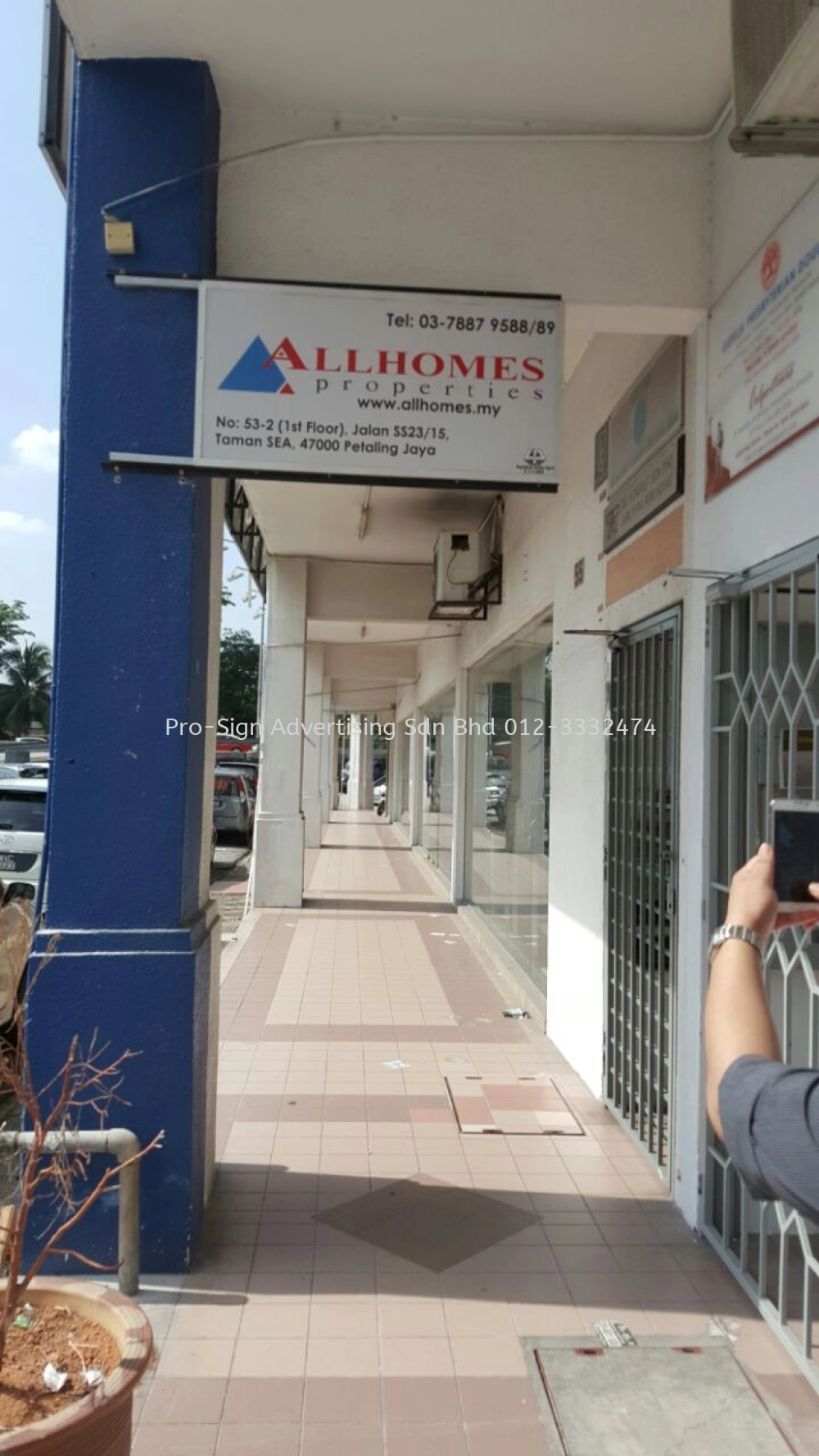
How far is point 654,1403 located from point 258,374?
11.6ft

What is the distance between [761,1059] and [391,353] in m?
3.17

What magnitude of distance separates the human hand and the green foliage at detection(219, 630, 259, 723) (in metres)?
40.1

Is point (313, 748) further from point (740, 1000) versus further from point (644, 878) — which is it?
point (740, 1000)

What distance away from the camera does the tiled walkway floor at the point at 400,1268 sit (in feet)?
9.45

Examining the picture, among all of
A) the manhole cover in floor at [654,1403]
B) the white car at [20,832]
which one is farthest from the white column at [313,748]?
the manhole cover in floor at [654,1403]

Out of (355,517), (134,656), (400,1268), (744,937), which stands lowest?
(400,1268)

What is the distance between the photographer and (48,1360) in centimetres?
225

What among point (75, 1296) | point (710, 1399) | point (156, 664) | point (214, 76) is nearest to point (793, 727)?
point (710, 1399)

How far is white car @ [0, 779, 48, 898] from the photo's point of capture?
7.73 meters

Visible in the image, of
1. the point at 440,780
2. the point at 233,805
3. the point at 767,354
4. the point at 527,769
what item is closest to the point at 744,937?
the point at 767,354

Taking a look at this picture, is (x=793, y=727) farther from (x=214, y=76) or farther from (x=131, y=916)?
(x=214, y=76)

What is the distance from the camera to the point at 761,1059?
1.36 meters

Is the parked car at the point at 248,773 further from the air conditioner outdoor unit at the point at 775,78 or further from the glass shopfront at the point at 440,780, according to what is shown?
the air conditioner outdoor unit at the point at 775,78

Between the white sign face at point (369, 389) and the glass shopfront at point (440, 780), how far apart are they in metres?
9.83
